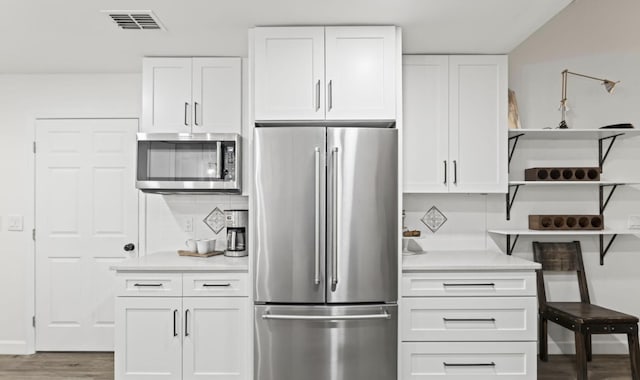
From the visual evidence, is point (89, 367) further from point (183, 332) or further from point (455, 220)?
point (455, 220)

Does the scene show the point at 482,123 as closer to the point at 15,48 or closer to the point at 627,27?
the point at 627,27

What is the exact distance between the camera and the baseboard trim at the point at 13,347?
3.74 m

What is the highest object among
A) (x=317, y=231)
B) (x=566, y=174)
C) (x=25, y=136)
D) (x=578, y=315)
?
(x=25, y=136)

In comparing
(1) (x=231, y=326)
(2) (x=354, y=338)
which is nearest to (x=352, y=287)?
(2) (x=354, y=338)

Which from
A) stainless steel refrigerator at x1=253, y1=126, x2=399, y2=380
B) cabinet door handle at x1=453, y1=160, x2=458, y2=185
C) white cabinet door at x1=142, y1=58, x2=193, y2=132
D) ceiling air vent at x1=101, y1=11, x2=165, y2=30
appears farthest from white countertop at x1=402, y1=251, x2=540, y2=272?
ceiling air vent at x1=101, y1=11, x2=165, y2=30

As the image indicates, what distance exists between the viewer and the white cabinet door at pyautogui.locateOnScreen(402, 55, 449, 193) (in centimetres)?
324

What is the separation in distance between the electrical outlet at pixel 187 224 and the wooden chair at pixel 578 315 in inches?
107

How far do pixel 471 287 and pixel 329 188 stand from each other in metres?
1.10

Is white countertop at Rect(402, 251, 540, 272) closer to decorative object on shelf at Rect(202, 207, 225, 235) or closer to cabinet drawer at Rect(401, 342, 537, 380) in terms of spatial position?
cabinet drawer at Rect(401, 342, 537, 380)

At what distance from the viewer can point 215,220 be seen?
365 cm

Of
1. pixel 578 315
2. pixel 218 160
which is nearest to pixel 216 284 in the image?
pixel 218 160

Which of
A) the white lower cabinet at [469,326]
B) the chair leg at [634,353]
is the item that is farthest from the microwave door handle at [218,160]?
the chair leg at [634,353]

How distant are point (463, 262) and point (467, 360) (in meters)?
0.61

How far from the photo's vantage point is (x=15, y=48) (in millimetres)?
3150
